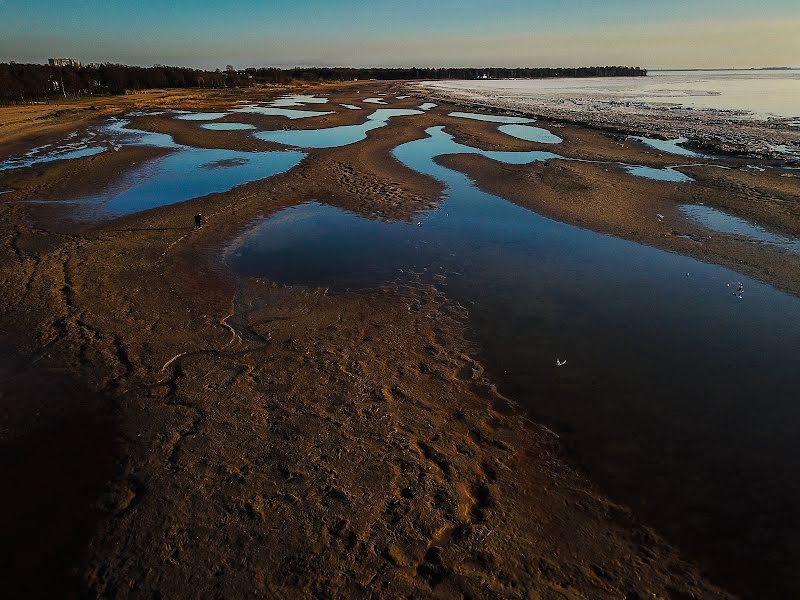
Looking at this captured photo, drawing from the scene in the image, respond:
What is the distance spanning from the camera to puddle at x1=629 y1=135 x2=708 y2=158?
2438 centimetres

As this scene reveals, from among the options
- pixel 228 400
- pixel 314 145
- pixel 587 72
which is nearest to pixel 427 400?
pixel 228 400

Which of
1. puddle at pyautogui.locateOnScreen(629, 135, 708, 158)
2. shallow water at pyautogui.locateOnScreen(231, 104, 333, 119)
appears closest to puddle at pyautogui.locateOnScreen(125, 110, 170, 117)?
shallow water at pyautogui.locateOnScreen(231, 104, 333, 119)

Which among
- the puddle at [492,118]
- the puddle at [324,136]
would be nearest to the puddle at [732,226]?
the puddle at [324,136]

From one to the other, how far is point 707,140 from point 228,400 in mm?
29813

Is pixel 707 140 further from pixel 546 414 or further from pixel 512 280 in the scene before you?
pixel 546 414

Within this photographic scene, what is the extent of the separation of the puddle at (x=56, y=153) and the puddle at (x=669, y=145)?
95.8 ft

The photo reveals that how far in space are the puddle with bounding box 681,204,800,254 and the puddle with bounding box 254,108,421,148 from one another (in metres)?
17.8

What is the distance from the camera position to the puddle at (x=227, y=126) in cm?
3228

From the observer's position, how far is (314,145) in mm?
26734

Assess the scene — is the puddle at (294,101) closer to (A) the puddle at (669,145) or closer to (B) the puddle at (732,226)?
(A) the puddle at (669,145)

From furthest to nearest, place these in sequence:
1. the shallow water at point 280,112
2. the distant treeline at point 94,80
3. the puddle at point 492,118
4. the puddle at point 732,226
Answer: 1. the distant treeline at point 94,80
2. the shallow water at point 280,112
3. the puddle at point 492,118
4. the puddle at point 732,226

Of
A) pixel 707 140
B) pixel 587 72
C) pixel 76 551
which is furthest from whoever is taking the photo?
pixel 587 72

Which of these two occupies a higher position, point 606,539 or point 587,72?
point 587,72

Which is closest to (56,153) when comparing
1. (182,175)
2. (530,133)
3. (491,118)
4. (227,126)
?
(182,175)
